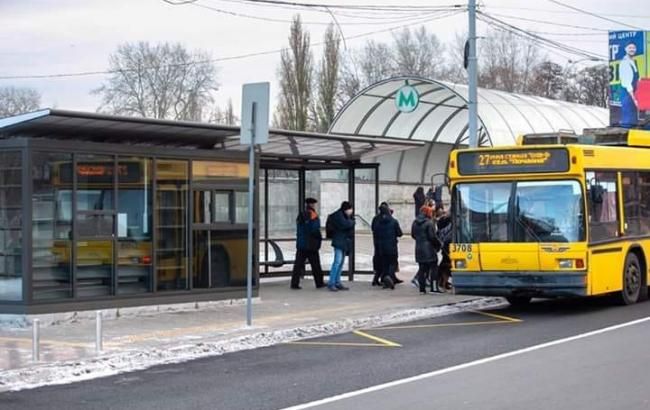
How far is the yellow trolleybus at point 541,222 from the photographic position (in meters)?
15.2

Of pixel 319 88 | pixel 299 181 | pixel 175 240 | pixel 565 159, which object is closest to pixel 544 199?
pixel 565 159

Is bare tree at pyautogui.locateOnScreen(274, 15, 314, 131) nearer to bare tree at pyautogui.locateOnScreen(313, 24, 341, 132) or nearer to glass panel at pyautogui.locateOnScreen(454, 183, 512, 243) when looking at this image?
bare tree at pyautogui.locateOnScreen(313, 24, 341, 132)

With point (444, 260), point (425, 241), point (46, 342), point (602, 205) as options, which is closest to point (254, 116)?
point (46, 342)

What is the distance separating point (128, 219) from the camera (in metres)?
15.2

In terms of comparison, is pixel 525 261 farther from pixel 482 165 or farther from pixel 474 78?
pixel 474 78

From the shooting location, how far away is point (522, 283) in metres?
15.4

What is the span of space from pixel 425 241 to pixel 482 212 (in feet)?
8.57

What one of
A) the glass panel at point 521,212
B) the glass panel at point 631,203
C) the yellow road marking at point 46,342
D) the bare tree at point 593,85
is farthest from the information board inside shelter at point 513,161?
the bare tree at point 593,85

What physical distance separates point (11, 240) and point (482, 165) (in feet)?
24.5

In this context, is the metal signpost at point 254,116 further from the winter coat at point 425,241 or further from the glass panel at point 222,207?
the winter coat at point 425,241

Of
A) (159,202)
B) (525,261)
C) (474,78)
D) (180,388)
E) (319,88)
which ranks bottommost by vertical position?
(180,388)

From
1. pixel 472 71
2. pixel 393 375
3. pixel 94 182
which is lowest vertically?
pixel 393 375

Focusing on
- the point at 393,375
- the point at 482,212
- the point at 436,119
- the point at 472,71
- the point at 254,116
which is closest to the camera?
the point at 393,375

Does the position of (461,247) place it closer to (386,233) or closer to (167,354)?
(386,233)
